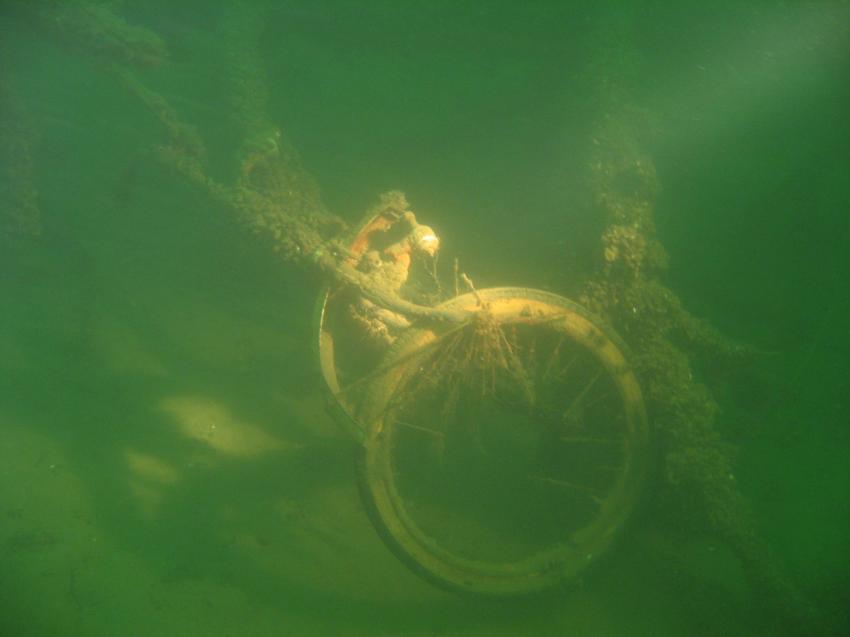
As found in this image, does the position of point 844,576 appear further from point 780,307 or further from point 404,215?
point 404,215

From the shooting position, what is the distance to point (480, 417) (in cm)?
454

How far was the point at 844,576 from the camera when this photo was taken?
4461 millimetres

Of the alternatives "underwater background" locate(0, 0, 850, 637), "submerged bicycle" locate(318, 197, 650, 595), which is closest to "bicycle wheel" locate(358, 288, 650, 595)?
"submerged bicycle" locate(318, 197, 650, 595)

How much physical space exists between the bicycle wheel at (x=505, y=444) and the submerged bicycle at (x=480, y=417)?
0.04 ft

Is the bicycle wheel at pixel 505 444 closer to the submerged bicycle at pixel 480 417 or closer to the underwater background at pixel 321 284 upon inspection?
the submerged bicycle at pixel 480 417

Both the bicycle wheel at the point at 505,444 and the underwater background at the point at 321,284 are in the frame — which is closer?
the bicycle wheel at the point at 505,444

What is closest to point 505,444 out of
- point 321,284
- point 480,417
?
point 480,417

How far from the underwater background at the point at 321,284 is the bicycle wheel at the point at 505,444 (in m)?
0.50

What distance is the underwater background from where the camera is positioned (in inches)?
164

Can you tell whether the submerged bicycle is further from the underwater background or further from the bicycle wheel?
the underwater background

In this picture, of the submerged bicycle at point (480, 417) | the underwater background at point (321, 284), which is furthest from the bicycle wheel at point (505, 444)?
the underwater background at point (321, 284)

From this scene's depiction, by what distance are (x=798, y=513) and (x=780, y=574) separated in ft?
4.62

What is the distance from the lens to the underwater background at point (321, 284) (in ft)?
13.7

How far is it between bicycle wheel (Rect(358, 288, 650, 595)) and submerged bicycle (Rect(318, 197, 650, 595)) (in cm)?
1
